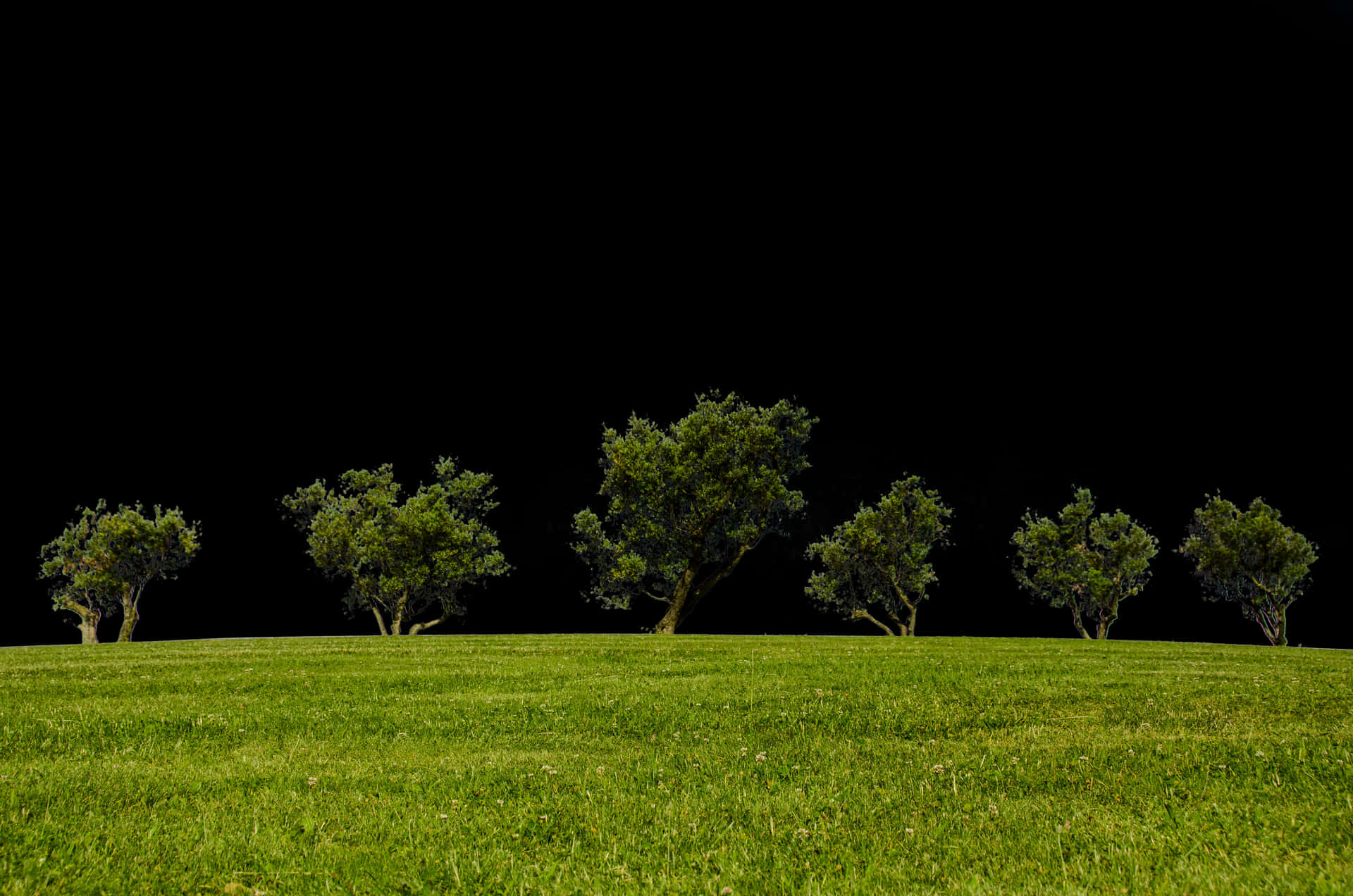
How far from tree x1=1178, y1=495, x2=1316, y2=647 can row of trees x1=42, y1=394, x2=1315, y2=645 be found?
12 centimetres

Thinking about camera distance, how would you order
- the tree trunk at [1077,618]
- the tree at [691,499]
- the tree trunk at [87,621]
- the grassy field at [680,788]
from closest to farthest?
the grassy field at [680,788] < the tree at [691,499] < the tree trunk at [87,621] < the tree trunk at [1077,618]

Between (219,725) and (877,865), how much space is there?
359 inches

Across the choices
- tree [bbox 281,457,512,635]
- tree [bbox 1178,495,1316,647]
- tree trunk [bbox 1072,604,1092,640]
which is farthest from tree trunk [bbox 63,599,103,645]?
tree [bbox 1178,495,1316,647]

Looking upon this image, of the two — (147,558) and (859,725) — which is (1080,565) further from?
(147,558)

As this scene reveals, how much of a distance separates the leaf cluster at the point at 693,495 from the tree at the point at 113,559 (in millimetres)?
28835

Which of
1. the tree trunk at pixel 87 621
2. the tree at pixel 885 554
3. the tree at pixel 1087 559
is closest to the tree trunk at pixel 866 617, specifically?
the tree at pixel 885 554

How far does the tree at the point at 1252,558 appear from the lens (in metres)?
52.3

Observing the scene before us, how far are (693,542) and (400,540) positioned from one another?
65.8 ft

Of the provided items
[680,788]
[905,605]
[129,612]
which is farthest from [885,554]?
[129,612]

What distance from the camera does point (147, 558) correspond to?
49750 mm

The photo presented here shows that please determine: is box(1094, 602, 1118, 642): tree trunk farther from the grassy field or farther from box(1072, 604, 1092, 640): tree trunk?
the grassy field

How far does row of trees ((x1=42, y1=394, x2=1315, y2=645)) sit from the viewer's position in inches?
1825

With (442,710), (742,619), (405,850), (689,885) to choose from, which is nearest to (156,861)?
(405,850)

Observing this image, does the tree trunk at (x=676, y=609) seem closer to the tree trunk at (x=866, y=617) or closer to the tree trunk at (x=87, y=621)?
the tree trunk at (x=866, y=617)
